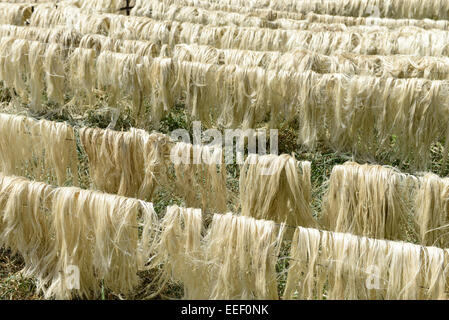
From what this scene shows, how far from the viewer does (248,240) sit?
2453 mm

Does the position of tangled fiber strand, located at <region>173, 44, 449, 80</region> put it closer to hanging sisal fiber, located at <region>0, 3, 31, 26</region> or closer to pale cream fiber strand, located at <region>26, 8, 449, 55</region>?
pale cream fiber strand, located at <region>26, 8, 449, 55</region>

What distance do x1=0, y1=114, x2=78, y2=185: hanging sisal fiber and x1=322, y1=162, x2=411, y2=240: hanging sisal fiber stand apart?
1718 mm

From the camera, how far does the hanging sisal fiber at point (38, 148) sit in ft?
10.9

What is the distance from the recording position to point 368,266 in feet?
7.75

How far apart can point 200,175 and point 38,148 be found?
1158 mm

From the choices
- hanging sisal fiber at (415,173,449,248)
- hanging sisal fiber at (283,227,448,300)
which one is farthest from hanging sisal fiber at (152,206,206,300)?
hanging sisal fiber at (415,173,449,248)

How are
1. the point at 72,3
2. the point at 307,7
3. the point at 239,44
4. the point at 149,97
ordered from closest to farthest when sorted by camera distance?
the point at 149,97, the point at 239,44, the point at 72,3, the point at 307,7

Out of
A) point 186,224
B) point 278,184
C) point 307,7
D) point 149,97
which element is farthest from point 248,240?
point 307,7

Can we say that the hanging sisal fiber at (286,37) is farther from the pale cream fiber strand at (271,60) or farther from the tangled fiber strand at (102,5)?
the tangled fiber strand at (102,5)

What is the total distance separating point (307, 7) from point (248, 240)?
18.6 feet

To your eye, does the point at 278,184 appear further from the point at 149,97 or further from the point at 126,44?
the point at 126,44

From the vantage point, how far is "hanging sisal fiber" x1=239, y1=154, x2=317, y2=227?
2.85 meters

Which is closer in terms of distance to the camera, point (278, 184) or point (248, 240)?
point (248, 240)

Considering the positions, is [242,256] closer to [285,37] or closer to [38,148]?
[38,148]
